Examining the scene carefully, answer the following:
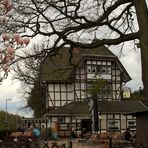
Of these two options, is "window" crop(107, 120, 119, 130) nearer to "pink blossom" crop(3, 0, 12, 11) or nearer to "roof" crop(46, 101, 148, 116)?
"roof" crop(46, 101, 148, 116)

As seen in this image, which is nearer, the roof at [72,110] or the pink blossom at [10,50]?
the pink blossom at [10,50]

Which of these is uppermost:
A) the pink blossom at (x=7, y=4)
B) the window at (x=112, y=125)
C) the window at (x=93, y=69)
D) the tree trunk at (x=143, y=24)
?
the window at (x=93, y=69)

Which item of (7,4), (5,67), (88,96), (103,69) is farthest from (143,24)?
(103,69)

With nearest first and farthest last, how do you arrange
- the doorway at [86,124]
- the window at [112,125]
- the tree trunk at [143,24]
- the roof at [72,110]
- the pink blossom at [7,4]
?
the pink blossom at [7,4] < the tree trunk at [143,24] < the roof at [72,110] < the window at [112,125] < the doorway at [86,124]

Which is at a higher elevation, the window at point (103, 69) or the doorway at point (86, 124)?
the window at point (103, 69)

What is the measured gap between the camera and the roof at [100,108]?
2154 inches

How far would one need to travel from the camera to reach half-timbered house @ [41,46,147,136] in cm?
5559

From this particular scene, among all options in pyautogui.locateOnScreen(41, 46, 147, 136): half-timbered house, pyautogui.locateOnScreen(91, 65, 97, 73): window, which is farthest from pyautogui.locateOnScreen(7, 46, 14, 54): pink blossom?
pyautogui.locateOnScreen(91, 65, 97, 73): window


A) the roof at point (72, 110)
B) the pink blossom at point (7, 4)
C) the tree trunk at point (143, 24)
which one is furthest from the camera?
the roof at point (72, 110)

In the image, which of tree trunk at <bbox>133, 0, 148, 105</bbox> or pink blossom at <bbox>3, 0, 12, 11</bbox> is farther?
tree trunk at <bbox>133, 0, 148, 105</bbox>

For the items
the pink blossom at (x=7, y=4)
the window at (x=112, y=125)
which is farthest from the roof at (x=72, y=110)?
the pink blossom at (x=7, y=4)

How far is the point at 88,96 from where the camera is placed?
5434 cm

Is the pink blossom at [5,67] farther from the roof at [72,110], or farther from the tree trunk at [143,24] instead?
the roof at [72,110]

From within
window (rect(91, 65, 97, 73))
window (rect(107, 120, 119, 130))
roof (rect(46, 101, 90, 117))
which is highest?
window (rect(91, 65, 97, 73))
